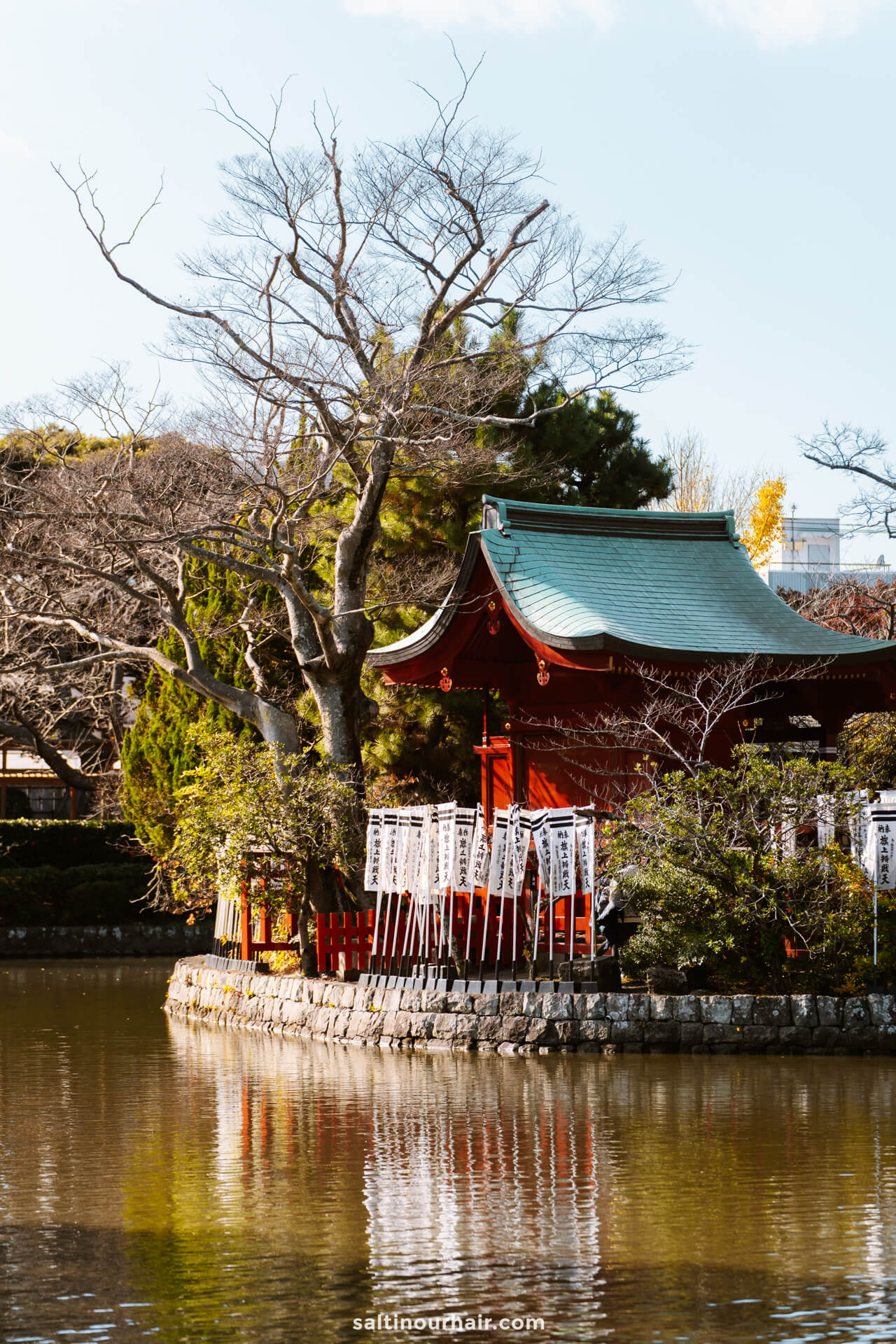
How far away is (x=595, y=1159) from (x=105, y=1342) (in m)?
4.13

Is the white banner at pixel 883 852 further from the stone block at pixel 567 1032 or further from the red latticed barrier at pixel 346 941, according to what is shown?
the red latticed barrier at pixel 346 941

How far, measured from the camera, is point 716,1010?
1408 centimetres

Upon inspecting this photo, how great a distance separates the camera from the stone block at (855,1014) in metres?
13.9

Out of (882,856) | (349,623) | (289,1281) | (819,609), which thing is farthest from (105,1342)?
(819,609)

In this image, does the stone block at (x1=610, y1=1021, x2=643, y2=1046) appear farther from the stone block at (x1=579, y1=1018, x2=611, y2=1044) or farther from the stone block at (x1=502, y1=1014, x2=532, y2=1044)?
the stone block at (x1=502, y1=1014, x2=532, y2=1044)

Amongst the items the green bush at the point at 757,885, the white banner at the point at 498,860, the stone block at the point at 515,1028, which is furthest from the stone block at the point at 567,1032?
the white banner at the point at 498,860

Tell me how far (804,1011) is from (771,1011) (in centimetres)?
30

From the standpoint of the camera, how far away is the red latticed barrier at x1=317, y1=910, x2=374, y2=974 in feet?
56.8

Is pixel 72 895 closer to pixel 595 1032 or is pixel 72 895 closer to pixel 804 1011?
pixel 595 1032

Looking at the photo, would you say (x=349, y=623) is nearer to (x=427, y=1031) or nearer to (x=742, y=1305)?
(x=427, y=1031)

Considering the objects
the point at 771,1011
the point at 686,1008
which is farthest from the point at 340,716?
the point at 771,1011

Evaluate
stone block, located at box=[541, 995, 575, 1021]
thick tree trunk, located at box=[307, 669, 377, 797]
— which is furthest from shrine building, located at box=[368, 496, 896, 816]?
stone block, located at box=[541, 995, 575, 1021]

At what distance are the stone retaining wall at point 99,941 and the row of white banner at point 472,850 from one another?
1541 centimetres

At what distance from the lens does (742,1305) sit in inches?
244
